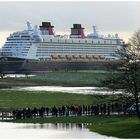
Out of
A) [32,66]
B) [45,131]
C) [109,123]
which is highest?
[32,66]

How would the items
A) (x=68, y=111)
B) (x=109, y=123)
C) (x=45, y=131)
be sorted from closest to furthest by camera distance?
(x=45, y=131) → (x=109, y=123) → (x=68, y=111)

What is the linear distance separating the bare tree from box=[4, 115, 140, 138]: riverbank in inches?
71.3

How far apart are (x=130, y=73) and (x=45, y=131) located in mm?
6793

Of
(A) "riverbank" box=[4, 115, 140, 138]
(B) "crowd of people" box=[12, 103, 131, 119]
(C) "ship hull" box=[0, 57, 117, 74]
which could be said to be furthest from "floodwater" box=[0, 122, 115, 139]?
(C) "ship hull" box=[0, 57, 117, 74]

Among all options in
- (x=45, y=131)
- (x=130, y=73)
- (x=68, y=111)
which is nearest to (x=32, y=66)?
(x=68, y=111)

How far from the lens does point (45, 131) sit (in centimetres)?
3803

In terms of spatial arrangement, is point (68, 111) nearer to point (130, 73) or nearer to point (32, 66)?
point (130, 73)

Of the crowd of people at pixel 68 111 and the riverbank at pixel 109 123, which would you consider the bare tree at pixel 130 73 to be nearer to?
the riverbank at pixel 109 123

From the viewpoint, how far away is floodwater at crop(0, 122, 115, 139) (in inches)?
1377

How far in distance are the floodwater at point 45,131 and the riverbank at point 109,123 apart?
3.24ft

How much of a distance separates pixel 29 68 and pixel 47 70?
5.90 m

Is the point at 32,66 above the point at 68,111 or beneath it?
above

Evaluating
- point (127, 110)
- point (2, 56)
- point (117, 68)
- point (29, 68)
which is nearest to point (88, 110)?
point (127, 110)

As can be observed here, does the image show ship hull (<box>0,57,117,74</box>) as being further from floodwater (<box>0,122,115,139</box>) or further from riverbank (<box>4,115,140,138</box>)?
floodwater (<box>0,122,115,139</box>)
